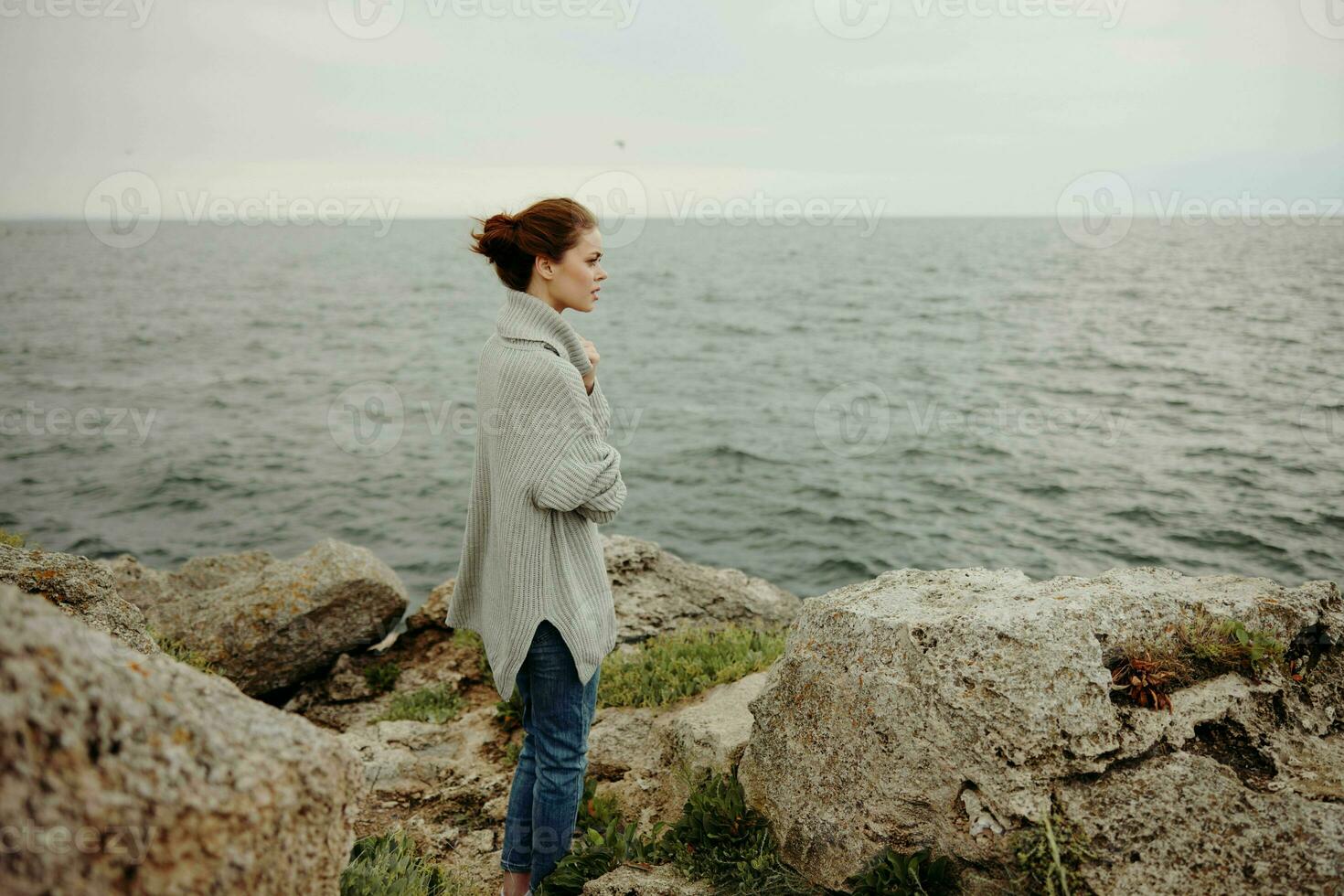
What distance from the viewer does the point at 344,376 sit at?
2769 centimetres

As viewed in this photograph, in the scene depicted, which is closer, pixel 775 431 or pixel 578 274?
pixel 578 274

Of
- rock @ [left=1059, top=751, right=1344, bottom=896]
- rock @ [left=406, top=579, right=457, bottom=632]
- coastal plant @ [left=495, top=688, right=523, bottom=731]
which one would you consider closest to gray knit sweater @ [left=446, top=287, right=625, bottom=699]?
rock @ [left=1059, top=751, right=1344, bottom=896]

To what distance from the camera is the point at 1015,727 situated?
3279mm

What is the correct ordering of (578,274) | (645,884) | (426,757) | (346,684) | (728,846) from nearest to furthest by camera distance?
1. (578,274)
2. (645,884)
3. (728,846)
4. (426,757)
5. (346,684)

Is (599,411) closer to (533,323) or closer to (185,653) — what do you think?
(533,323)

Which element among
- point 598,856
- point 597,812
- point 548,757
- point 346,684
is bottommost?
point 346,684

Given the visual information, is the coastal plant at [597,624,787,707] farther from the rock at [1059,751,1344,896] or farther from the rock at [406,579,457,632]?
the rock at [1059,751,1344,896]

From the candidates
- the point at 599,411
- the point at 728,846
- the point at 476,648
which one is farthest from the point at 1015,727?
the point at 476,648

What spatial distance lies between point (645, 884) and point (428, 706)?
3.19 m

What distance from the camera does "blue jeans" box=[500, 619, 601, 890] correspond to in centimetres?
367

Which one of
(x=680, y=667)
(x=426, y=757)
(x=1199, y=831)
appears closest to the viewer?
(x=1199, y=831)

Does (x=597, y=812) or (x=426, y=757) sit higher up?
(x=597, y=812)

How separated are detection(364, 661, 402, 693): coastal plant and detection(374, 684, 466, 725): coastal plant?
1.00 feet

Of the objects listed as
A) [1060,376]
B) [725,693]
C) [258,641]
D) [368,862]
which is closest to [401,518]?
[258,641]
